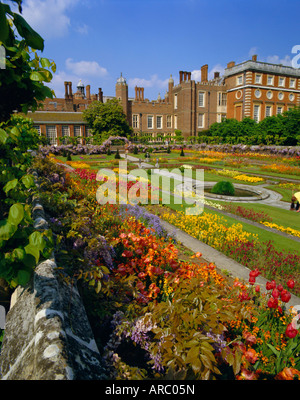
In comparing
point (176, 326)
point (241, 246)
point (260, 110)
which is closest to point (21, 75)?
point (176, 326)

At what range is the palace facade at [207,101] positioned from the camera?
42250 millimetres

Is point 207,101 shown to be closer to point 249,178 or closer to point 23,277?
point 249,178

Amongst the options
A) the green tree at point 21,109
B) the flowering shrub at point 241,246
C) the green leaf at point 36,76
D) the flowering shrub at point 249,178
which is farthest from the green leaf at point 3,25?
the flowering shrub at point 249,178

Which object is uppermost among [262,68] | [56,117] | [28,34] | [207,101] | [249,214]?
[262,68]

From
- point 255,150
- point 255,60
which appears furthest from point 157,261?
point 255,60

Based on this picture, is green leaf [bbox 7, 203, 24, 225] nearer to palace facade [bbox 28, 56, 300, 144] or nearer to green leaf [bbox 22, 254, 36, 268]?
green leaf [bbox 22, 254, 36, 268]

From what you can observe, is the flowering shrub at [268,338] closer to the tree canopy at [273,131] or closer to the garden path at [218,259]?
the garden path at [218,259]

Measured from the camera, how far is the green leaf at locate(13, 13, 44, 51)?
48.2 inches

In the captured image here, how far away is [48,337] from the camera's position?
1.38 meters

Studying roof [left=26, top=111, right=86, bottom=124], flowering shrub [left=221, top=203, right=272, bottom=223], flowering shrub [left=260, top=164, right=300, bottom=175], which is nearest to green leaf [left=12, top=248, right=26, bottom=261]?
flowering shrub [left=221, top=203, right=272, bottom=223]

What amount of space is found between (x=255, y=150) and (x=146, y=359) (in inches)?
1075

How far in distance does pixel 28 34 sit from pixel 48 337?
5.11 ft

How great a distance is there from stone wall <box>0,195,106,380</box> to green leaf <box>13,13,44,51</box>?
1455 millimetres
